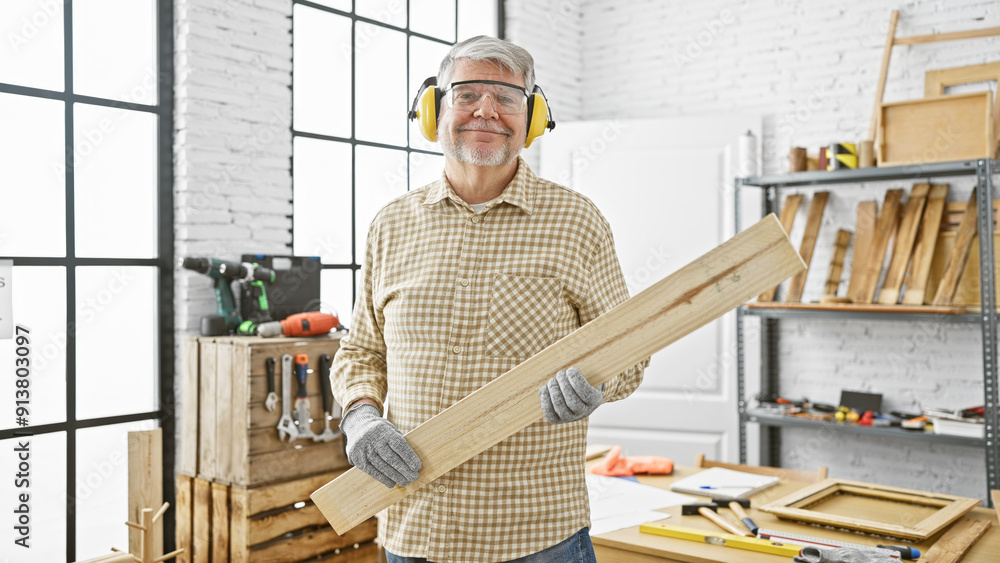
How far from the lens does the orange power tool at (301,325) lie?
9.52 feet

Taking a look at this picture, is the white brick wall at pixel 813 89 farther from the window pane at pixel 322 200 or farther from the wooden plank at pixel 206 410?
the wooden plank at pixel 206 410

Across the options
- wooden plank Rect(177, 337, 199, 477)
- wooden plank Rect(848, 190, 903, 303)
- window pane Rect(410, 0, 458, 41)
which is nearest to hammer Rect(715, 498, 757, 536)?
wooden plank Rect(177, 337, 199, 477)

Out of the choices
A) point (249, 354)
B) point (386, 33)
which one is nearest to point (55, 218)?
point (249, 354)

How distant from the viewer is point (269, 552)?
278 cm

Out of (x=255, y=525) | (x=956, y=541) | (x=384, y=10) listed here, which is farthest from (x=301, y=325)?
(x=956, y=541)

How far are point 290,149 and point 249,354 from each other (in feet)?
3.77

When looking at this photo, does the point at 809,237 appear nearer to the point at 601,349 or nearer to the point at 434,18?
the point at 434,18

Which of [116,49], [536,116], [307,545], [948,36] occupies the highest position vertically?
[948,36]

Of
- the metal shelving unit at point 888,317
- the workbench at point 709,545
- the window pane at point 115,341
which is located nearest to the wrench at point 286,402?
A: the window pane at point 115,341

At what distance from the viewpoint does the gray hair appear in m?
1.61

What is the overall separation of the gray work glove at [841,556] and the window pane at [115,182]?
2687 mm

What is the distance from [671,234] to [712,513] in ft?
8.46

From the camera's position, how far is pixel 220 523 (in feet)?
9.13

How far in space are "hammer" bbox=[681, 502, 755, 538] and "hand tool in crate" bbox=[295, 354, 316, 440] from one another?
1.44 metres
